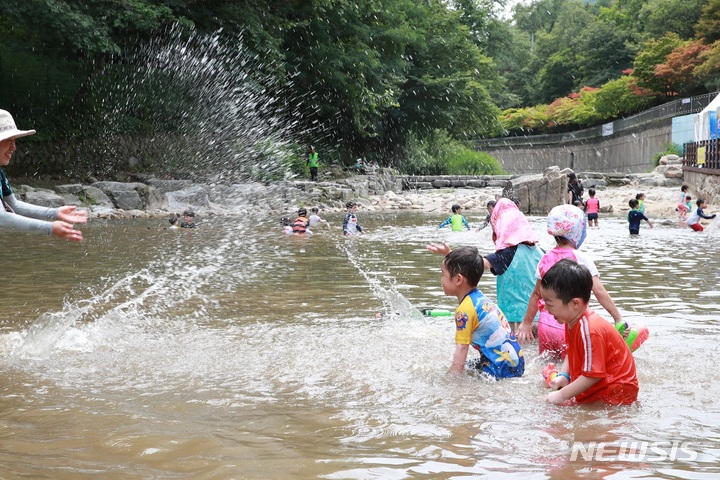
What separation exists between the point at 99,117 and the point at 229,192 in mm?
5426

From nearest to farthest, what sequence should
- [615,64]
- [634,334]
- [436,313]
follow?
[634,334] < [436,313] < [615,64]

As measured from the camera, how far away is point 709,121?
2338 centimetres

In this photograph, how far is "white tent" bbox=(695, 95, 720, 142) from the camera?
22.8m

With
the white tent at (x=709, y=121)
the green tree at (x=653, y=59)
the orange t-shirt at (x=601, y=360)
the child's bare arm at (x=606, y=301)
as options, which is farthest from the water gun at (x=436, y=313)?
the green tree at (x=653, y=59)

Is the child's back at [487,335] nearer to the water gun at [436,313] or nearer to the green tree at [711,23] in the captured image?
the water gun at [436,313]

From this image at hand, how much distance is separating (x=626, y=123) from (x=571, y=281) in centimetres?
4968

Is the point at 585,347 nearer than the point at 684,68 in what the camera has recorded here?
Yes

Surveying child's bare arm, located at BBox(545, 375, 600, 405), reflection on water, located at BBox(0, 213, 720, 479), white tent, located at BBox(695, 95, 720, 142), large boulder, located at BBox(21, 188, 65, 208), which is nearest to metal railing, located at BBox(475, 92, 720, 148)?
white tent, located at BBox(695, 95, 720, 142)

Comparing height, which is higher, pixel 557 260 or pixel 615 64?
pixel 615 64

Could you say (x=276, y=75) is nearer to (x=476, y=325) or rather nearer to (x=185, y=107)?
(x=185, y=107)

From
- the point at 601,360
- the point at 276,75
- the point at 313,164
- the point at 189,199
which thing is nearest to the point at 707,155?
the point at 313,164

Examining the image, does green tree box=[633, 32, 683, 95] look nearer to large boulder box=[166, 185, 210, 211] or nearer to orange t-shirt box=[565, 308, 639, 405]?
large boulder box=[166, 185, 210, 211]

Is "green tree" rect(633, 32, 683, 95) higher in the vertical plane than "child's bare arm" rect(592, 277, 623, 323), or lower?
higher

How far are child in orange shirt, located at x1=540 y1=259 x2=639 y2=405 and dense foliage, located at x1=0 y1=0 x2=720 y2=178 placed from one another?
19048mm
